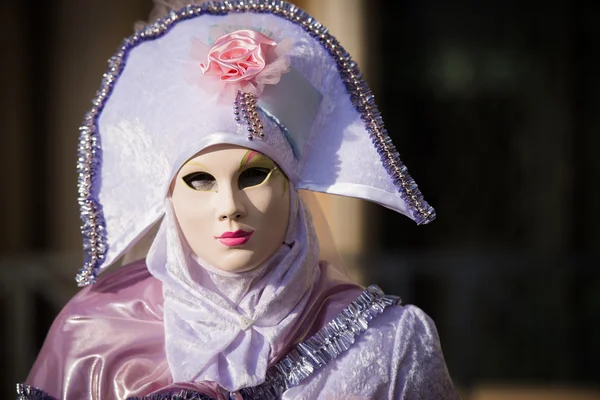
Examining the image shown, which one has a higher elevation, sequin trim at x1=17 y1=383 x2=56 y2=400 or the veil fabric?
the veil fabric

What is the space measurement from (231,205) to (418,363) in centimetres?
50

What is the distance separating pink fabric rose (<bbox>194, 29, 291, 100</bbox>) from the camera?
1.88 metres

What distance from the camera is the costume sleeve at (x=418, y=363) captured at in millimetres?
1948

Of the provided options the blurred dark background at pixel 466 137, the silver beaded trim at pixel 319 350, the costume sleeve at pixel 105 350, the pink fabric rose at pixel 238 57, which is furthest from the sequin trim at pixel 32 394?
the blurred dark background at pixel 466 137

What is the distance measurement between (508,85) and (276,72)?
10.0 ft

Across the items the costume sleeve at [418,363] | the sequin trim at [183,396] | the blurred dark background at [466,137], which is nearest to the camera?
the sequin trim at [183,396]

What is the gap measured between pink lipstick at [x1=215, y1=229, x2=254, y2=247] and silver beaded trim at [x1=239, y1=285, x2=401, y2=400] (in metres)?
0.25

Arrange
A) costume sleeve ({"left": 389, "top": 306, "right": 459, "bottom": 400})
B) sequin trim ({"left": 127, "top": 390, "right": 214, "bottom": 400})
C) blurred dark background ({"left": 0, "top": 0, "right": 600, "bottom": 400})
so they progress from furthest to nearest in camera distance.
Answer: blurred dark background ({"left": 0, "top": 0, "right": 600, "bottom": 400}) → costume sleeve ({"left": 389, "top": 306, "right": 459, "bottom": 400}) → sequin trim ({"left": 127, "top": 390, "right": 214, "bottom": 400})

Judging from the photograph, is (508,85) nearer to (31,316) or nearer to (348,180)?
(31,316)

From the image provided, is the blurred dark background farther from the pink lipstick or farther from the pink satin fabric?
the pink lipstick

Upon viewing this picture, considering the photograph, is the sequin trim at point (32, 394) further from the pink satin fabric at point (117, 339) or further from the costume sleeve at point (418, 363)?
the costume sleeve at point (418, 363)

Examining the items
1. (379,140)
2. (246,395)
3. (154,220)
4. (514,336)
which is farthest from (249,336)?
(514,336)

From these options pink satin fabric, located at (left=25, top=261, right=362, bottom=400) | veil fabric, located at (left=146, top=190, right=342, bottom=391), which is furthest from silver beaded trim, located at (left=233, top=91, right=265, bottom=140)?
pink satin fabric, located at (left=25, top=261, right=362, bottom=400)

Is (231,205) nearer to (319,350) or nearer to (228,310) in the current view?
(228,310)
